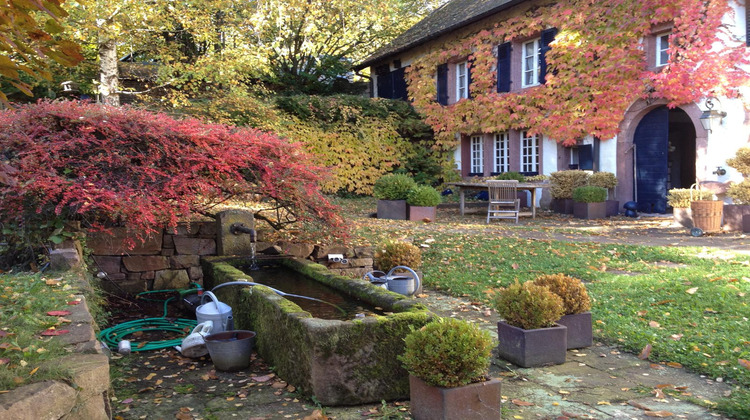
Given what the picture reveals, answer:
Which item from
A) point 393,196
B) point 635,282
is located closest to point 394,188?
point 393,196

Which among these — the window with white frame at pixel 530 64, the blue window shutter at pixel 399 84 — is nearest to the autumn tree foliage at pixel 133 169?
the window with white frame at pixel 530 64

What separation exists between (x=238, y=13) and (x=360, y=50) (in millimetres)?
7113

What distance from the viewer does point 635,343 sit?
4.80 m

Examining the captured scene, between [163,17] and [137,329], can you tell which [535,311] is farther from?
[163,17]

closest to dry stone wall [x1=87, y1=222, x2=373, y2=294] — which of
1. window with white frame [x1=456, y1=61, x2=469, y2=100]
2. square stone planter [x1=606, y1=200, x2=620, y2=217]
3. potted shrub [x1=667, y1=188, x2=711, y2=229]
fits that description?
potted shrub [x1=667, y1=188, x2=711, y2=229]

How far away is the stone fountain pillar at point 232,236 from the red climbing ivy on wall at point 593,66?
10.0 metres

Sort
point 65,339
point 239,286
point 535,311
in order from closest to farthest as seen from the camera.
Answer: point 65,339, point 535,311, point 239,286

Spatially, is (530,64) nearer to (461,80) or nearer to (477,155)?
(461,80)

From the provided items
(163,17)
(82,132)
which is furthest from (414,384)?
(163,17)

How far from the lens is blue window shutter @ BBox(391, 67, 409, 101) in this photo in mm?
21391

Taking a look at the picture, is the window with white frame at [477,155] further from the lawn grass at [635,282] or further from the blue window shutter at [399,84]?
the lawn grass at [635,282]

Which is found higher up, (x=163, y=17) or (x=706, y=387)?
(x=163, y=17)

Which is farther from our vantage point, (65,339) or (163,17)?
(163,17)

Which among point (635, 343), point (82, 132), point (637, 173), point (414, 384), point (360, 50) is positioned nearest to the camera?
point (414, 384)
